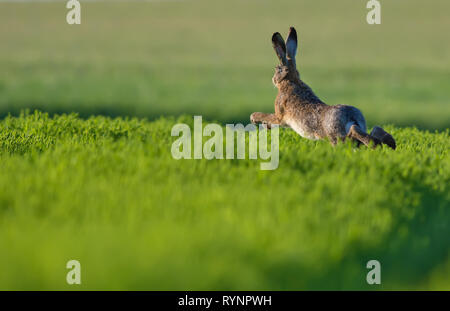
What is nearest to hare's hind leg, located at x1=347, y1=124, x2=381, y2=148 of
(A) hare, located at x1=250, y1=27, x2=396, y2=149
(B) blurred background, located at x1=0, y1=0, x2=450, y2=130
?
(A) hare, located at x1=250, y1=27, x2=396, y2=149

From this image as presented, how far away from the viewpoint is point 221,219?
15.3ft

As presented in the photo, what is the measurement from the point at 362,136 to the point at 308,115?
32.7 inches

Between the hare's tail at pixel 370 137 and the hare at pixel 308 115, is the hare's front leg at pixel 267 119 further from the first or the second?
the hare's tail at pixel 370 137

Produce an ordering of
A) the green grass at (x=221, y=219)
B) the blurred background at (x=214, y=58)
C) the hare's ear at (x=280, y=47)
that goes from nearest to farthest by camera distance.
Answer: the green grass at (x=221, y=219) → the hare's ear at (x=280, y=47) → the blurred background at (x=214, y=58)

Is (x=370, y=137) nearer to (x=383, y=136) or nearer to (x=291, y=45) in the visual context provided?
(x=383, y=136)

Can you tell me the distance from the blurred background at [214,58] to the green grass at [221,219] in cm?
1263

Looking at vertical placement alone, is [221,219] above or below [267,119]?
below

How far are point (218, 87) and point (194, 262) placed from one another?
22468 mm

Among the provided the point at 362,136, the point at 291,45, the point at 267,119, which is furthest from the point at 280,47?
the point at 362,136

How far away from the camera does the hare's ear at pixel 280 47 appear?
8555 millimetres

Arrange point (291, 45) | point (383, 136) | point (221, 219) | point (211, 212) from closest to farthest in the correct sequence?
point (221, 219) < point (211, 212) < point (383, 136) < point (291, 45)

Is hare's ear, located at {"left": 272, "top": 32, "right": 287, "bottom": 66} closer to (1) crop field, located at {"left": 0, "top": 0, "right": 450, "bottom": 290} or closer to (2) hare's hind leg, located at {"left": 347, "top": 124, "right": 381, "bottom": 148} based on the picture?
(1) crop field, located at {"left": 0, "top": 0, "right": 450, "bottom": 290}

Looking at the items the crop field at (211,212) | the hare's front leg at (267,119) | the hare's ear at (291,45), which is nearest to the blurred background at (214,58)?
the crop field at (211,212)
